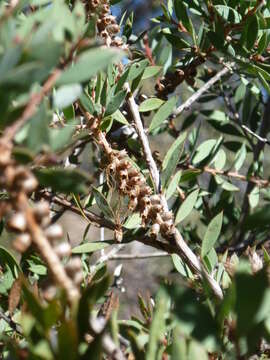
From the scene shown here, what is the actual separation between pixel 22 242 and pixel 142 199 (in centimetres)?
27

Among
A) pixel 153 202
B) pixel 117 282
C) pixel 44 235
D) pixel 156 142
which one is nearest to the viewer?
pixel 44 235

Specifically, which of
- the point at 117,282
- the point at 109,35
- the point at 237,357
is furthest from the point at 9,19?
the point at 117,282

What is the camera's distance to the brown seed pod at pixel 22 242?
0.26m

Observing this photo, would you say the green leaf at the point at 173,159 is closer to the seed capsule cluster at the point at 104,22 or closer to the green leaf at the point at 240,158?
the seed capsule cluster at the point at 104,22

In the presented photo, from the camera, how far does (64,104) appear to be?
0.97 feet

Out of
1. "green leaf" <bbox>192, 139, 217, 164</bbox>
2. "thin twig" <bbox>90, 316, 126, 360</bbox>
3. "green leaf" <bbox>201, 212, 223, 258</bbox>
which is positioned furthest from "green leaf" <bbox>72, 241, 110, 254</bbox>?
"green leaf" <bbox>192, 139, 217, 164</bbox>

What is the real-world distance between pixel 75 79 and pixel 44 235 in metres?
0.08

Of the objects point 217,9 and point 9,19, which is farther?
point 217,9

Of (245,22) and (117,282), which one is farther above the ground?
(245,22)

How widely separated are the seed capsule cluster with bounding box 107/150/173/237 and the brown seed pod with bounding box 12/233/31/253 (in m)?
0.27

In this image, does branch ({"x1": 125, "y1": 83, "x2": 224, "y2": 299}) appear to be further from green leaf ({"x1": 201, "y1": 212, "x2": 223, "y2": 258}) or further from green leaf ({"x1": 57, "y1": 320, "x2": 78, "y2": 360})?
green leaf ({"x1": 57, "y1": 320, "x2": 78, "y2": 360})

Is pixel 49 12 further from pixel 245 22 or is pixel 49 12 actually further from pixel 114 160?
pixel 245 22

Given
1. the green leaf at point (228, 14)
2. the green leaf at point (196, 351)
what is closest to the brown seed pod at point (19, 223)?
the green leaf at point (196, 351)

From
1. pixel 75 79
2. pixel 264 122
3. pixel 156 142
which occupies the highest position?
pixel 75 79
